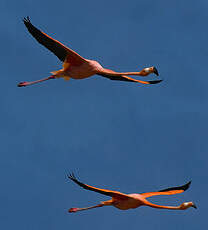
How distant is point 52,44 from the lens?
32.8 metres

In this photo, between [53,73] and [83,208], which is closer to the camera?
[83,208]

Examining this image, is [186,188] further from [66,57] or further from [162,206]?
[66,57]

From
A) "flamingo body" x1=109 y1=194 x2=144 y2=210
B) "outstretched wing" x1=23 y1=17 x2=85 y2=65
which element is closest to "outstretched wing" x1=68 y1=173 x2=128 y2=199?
"flamingo body" x1=109 y1=194 x2=144 y2=210

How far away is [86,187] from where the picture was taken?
97.1 feet

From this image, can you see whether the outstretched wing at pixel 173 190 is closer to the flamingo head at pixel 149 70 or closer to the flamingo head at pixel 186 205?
the flamingo head at pixel 186 205

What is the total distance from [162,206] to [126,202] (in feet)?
4.35

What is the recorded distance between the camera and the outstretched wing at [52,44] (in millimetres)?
32287

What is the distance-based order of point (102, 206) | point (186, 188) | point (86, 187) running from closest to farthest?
point (86, 187), point (102, 206), point (186, 188)

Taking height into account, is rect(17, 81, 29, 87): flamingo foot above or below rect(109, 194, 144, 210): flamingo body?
above

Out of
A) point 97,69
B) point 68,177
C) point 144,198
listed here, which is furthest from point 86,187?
point 97,69

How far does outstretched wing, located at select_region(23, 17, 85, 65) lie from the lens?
32.3 metres

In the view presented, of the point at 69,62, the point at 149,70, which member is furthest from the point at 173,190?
the point at 69,62

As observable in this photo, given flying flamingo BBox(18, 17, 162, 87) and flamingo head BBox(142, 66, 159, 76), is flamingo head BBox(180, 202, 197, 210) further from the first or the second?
flying flamingo BBox(18, 17, 162, 87)

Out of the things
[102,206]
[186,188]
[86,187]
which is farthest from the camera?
[186,188]
